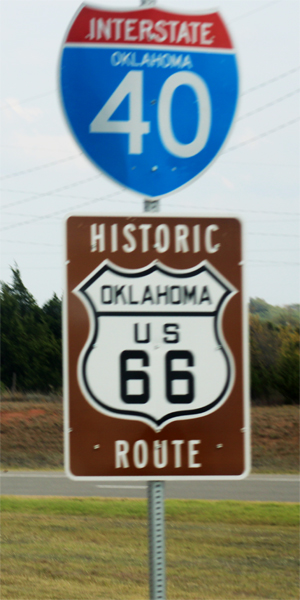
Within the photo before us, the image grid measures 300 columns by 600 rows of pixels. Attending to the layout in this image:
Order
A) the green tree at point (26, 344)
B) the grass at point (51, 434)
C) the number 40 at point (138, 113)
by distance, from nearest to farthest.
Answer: the number 40 at point (138, 113), the green tree at point (26, 344), the grass at point (51, 434)

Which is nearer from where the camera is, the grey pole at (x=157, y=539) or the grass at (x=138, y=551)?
the grey pole at (x=157, y=539)

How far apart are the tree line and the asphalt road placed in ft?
17.4

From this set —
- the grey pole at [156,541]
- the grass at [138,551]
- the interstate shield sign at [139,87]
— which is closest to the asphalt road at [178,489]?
the grass at [138,551]

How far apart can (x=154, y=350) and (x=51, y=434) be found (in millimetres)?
22482

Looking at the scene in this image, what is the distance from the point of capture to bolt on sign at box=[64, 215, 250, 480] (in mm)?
1990

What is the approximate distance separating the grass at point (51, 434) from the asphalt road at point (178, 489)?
4.50 metres

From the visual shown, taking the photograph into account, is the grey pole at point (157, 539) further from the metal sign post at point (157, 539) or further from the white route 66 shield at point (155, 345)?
the white route 66 shield at point (155, 345)

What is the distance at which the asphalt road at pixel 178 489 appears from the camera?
44.1 feet

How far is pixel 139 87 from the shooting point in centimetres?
224

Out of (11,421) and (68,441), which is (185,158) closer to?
(68,441)

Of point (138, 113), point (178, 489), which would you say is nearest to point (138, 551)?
point (138, 113)

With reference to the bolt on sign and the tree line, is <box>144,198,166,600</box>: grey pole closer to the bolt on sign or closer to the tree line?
the bolt on sign

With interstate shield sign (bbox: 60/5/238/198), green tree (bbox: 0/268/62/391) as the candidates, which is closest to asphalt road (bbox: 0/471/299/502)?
green tree (bbox: 0/268/62/391)

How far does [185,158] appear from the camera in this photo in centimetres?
232
